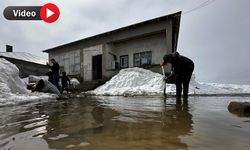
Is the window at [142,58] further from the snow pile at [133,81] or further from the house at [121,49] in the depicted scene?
the snow pile at [133,81]

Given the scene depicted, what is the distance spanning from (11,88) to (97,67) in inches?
600

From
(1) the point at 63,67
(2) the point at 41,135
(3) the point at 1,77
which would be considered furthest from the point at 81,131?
(1) the point at 63,67

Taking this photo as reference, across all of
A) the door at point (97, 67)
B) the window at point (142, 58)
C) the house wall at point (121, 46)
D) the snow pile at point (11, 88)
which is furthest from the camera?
the door at point (97, 67)

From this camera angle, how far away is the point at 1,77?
6133 millimetres

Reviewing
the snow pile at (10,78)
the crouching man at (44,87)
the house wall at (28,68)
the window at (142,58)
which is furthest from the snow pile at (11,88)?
the house wall at (28,68)

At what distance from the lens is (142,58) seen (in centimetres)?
1855

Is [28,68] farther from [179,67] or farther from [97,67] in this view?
[179,67]

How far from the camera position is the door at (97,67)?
2134 cm

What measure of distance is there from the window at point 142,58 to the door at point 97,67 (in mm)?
4092

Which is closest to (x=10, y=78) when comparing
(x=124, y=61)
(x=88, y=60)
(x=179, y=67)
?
(x=179, y=67)

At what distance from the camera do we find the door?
21.3 metres

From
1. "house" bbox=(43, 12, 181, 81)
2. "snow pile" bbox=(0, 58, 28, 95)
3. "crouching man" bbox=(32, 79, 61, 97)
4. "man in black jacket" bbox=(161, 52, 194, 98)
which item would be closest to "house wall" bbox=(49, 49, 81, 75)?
"house" bbox=(43, 12, 181, 81)

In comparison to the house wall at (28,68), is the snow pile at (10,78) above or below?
below

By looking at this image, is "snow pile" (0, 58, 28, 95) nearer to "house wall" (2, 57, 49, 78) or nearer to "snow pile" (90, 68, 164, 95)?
"snow pile" (90, 68, 164, 95)
